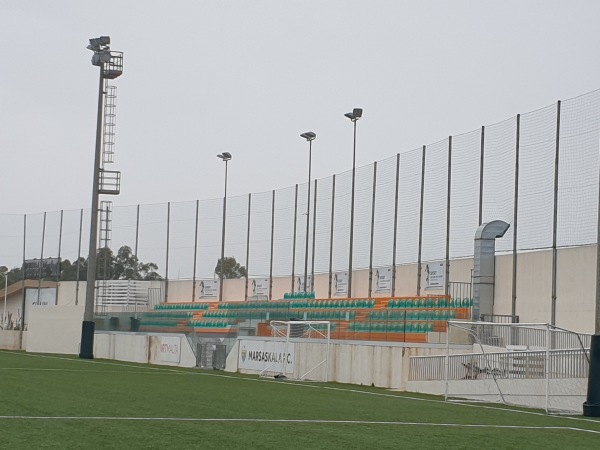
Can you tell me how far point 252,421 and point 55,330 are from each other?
39450 mm

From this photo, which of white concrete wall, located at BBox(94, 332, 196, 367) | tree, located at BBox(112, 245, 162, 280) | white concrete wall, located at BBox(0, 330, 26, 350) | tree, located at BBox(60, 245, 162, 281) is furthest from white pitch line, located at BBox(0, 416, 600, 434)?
tree, located at BBox(112, 245, 162, 280)

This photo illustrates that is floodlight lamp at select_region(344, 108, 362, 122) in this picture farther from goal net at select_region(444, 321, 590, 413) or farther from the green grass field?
the green grass field

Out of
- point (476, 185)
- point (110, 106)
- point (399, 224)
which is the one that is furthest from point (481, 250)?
point (110, 106)

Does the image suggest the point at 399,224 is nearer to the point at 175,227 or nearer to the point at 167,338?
the point at 167,338

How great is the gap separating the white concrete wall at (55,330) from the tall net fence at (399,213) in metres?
9.21

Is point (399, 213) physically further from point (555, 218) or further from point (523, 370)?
point (523, 370)

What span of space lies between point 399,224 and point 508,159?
7.73 m

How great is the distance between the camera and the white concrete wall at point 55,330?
5034 cm

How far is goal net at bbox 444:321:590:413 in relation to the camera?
1952cm

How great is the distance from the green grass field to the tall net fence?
43.4 ft

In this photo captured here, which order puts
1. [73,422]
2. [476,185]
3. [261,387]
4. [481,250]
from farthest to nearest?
[476,185] → [481,250] → [261,387] → [73,422]

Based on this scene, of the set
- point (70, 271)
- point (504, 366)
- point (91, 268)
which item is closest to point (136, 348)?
point (91, 268)

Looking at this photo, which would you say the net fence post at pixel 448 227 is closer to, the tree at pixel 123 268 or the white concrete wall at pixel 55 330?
the white concrete wall at pixel 55 330

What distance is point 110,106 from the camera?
158 ft
